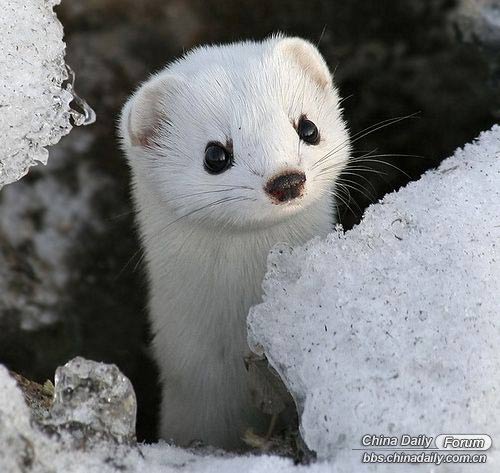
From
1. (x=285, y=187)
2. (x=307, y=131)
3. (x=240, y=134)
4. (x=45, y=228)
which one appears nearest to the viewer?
(x=285, y=187)

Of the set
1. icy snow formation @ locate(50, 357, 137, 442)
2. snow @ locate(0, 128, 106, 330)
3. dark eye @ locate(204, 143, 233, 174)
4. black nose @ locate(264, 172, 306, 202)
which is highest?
black nose @ locate(264, 172, 306, 202)

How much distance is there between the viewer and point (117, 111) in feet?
13.5

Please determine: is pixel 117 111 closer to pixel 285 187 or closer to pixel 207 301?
pixel 207 301

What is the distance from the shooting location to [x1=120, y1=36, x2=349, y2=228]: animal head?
214cm

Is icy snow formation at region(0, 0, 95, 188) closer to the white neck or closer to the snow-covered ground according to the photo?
the white neck

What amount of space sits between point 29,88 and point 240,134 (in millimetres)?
652

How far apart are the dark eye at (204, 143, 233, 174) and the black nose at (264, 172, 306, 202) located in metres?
0.25

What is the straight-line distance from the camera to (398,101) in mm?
3797

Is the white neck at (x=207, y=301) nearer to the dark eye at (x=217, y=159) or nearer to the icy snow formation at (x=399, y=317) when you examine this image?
the dark eye at (x=217, y=159)

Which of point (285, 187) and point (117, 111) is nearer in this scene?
point (285, 187)

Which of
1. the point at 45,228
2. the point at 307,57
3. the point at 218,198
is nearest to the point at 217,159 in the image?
the point at 218,198

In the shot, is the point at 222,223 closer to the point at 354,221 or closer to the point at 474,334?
the point at 474,334

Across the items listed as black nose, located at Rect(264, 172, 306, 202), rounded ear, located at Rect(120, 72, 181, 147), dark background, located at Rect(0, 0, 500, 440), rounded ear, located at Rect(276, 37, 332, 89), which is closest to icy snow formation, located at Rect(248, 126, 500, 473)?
black nose, located at Rect(264, 172, 306, 202)

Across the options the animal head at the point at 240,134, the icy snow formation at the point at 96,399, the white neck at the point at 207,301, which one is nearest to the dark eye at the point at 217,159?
the animal head at the point at 240,134
